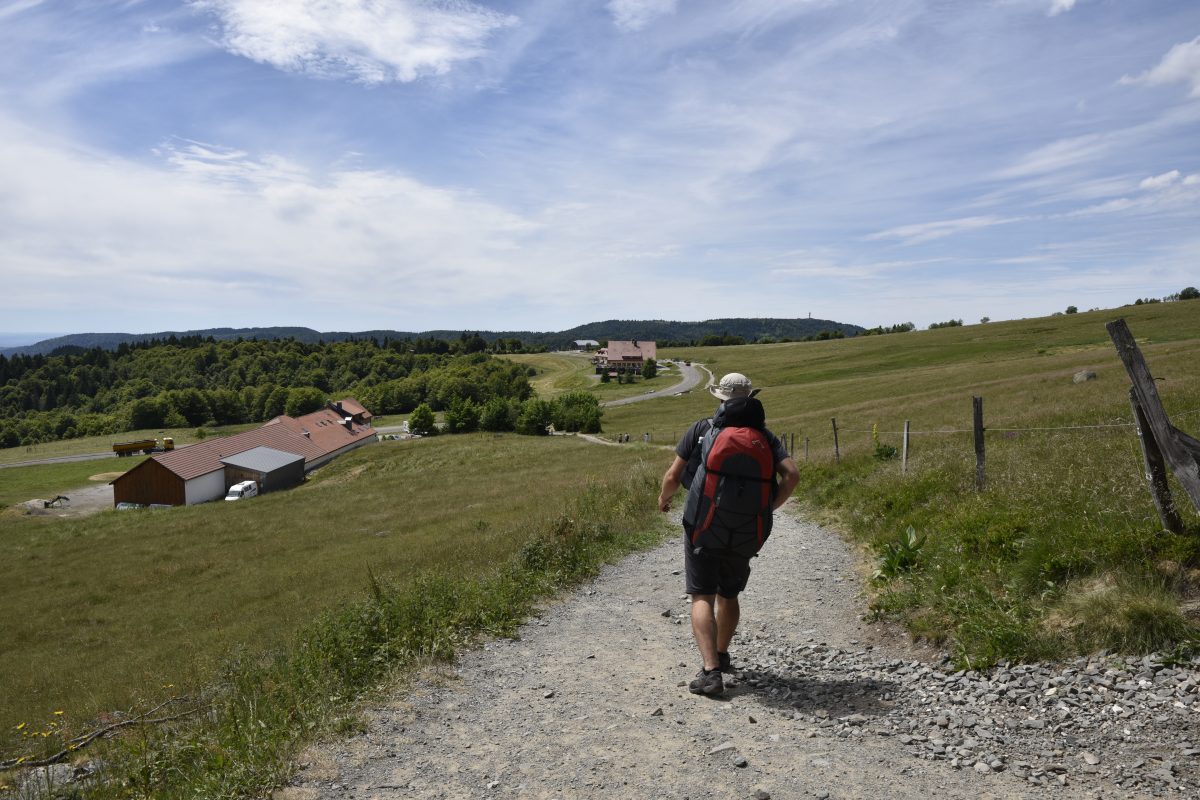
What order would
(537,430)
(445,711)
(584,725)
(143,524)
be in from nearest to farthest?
1. (584,725)
2. (445,711)
3. (143,524)
4. (537,430)

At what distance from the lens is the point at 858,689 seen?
223 inches

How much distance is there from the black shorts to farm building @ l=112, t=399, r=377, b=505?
61019mm

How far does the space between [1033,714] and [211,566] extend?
27716 mm

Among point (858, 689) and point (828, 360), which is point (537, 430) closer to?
point (828, 360)

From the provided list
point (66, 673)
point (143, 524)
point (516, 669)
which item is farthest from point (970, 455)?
point (143, 524)

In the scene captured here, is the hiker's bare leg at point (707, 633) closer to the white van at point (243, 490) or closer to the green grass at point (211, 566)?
the green grass at point (211, 566)

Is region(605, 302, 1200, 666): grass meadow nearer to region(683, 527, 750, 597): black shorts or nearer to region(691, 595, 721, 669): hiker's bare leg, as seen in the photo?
region(683, 527, 750, 597): black shorts

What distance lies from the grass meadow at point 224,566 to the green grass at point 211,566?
0.09 m

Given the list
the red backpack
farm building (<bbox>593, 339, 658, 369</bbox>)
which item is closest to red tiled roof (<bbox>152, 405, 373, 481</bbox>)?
the red backpack

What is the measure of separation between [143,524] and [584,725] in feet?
142

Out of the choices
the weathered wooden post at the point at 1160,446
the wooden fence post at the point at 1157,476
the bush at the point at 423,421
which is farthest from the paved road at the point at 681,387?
the weathered wooden post at the point at 1160,446

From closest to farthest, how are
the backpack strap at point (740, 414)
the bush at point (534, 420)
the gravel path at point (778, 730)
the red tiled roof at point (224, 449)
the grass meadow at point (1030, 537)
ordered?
the gravel path at point (778, 730) < the grass meadow at point (1030, 537) < the backpack strap at point (740, 414) < the red tiled roof at point (224, 449) < the bush at point (534, 420)

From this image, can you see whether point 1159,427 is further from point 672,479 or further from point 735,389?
point 672,479

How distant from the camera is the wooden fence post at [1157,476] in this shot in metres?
5.82
